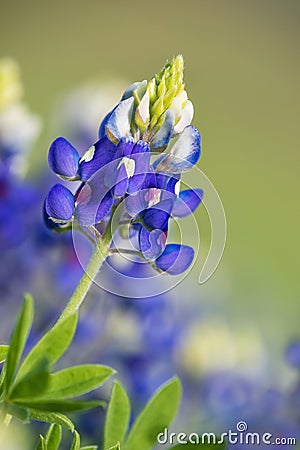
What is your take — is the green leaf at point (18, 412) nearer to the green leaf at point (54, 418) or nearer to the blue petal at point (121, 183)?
the green leaf at point (54, 418)

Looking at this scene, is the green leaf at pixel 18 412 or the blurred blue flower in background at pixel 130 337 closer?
the green leaf at pixel 18 412

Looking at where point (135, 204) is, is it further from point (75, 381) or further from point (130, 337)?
point (130, 337)

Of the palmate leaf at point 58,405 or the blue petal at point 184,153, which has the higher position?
the blue petal at point 184,153

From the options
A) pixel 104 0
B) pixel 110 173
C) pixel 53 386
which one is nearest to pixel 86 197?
pixel 110 173

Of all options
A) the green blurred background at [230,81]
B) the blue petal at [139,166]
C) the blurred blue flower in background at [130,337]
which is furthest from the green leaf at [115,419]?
the green blurred background at [230,81]

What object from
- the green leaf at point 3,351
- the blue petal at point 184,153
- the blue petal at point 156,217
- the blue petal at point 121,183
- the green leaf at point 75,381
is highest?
the blue petal at point 184,153

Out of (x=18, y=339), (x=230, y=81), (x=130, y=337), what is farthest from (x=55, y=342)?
(x=230, y=81)

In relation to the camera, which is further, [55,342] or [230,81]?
[230,81]

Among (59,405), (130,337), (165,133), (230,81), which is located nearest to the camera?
(59,405)
